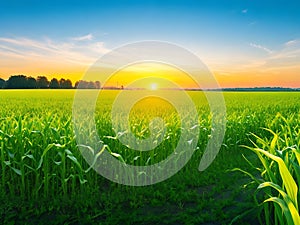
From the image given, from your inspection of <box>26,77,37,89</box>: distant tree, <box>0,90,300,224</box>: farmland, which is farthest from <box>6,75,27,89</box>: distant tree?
<box>0,90,300,224</box>: farmland

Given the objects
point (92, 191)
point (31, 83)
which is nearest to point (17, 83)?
point (31, 83)

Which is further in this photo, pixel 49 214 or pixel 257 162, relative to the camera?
pixel 257 162

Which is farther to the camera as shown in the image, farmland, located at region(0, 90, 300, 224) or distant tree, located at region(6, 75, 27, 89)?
distant tree, located at region(6, 75, 27, 89)

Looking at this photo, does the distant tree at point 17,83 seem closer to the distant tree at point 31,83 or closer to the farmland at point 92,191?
the distant tree at point 31,83

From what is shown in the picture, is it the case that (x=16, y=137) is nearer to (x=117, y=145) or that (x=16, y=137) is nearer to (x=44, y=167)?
(x=44, y=167)

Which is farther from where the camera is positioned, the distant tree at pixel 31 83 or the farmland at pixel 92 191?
the distant tree at pixel 31 83

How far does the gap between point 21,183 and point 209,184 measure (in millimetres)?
2841

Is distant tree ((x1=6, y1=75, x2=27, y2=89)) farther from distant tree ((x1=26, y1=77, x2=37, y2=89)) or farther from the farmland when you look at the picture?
the farmland

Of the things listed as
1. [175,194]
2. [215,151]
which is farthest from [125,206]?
[215,151]

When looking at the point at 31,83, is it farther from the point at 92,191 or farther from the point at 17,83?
the point at 92,191

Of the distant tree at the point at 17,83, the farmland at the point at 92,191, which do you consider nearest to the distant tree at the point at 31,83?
the distant tree at the point at 17,83

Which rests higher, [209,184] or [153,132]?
[153,132]

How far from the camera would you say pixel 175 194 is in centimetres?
411

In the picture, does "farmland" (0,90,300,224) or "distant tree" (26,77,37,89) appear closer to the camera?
"farmland" (0,90,300,224)
